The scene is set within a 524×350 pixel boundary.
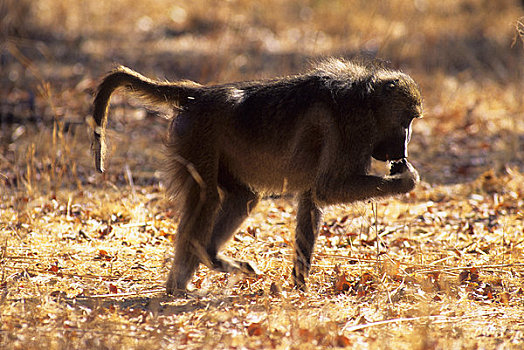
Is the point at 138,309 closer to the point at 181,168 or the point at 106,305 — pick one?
the point at 106,305

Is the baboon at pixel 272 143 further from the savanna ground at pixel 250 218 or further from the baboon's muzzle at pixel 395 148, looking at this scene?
the savanna ground at pixel 250 218

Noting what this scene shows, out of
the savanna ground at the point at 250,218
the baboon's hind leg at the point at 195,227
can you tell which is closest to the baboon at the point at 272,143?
the baboon's hind leg at the point at 195,227

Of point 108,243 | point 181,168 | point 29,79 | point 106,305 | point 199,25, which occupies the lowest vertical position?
point 106,305

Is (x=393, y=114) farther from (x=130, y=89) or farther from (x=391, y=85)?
(x=130, y=89)

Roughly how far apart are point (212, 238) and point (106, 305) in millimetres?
787

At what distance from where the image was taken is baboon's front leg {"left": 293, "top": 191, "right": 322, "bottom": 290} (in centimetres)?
439

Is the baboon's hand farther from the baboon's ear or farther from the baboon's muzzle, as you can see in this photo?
the baboon's ear

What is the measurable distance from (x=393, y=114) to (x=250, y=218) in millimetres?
2084

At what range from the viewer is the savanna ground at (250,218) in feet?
12.6

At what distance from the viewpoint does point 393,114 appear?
170 inches

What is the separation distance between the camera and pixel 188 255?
417 cm

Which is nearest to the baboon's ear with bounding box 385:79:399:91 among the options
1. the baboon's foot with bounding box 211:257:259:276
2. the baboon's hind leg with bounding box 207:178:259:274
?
the baboon's hind leg with bounding box 207:178:259:274

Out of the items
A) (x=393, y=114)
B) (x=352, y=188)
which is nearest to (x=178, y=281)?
(x=352, y=188)

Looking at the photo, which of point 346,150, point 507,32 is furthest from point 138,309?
point 507,32
